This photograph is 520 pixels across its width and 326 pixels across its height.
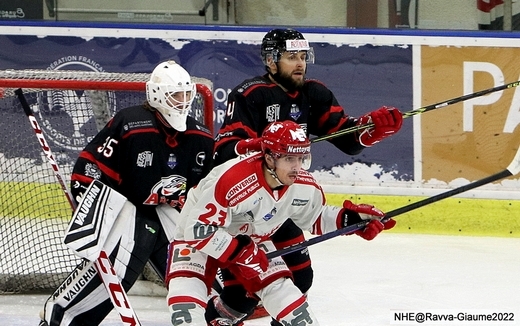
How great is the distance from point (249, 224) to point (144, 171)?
19.3 inches

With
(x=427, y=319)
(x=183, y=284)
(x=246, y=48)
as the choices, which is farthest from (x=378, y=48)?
(x=183, y=284)

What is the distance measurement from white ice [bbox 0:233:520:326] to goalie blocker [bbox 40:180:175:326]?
1.86 ft

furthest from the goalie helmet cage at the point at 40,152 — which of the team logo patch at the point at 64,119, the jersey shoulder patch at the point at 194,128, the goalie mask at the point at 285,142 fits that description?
the goalie mask at the point at 285,142

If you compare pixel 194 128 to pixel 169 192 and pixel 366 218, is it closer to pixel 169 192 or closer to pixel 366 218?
pixel 169 192

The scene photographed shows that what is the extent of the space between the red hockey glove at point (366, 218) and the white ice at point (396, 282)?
84cm

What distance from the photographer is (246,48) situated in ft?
19.7

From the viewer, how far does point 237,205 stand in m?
3.41

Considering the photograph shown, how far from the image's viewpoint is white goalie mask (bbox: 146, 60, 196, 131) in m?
3.87

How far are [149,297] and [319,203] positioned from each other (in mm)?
1370

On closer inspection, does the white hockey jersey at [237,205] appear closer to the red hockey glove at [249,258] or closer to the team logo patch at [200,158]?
the red hockey glove at [249,258]

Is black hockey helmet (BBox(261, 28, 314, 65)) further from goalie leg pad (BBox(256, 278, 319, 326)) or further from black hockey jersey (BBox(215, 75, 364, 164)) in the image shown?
goalie leg pad (BBox(256, 278, 319, 326))

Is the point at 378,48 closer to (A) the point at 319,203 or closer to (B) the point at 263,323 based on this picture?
(B) the point at 263,323

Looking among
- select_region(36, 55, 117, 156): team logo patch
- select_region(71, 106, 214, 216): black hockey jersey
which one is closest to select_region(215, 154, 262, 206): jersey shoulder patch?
select_region(71, 106, 214, 216): black hockey jersey

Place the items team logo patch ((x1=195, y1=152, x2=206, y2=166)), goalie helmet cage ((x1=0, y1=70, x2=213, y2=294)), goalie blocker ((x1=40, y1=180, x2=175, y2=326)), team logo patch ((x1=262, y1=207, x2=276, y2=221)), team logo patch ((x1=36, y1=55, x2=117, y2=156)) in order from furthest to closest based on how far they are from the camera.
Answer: team logo patch ((x1=36, y1=55, x2=117, y2=156)), goalie helmet cage ((x1=0, y1=70, x2=213, y2=294)), team logo patch ((x1=195, y1=152, x2=206, y2=166)), goalie blocker ((x1=40, y1=180, x2=175, y2=326)), team logo patch ((x1=262, y1=207, x2=276, y2=221))
